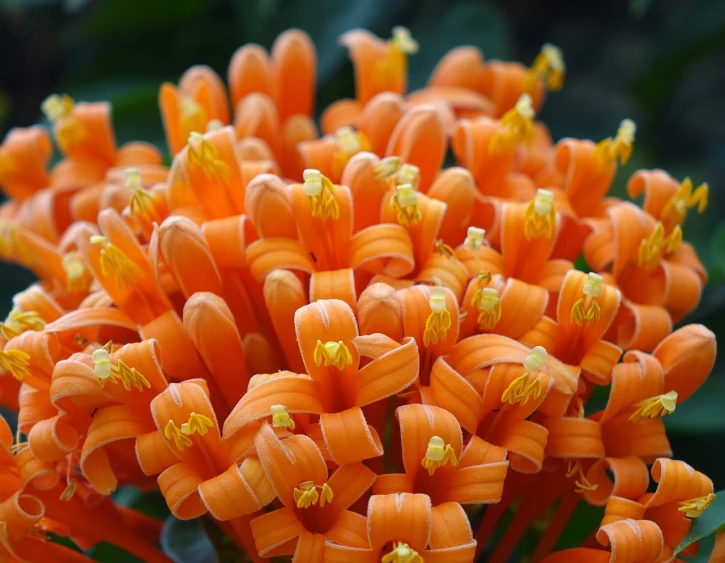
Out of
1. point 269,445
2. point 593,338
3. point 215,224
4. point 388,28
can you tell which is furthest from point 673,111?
point 269,445

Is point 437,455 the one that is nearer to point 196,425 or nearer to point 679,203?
point 196,425

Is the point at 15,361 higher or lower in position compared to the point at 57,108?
lower

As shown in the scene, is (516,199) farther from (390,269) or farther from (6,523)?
(6,523)

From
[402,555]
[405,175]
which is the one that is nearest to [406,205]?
[405,175]

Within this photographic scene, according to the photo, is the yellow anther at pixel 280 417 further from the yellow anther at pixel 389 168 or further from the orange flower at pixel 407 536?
the yellow anther at pixel 389 168

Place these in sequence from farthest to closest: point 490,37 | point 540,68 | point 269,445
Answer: point 490,37 → point 540,68 → point 269,445

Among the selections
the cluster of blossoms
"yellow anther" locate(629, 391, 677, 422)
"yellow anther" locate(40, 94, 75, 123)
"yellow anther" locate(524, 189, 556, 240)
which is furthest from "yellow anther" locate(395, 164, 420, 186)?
"yellow anther" locate(40, 94, 75, 123)

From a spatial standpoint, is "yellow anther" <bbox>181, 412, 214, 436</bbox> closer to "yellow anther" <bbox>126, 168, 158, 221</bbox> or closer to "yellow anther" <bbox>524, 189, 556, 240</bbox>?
"yellow anther" <bbox>126, 168, 158, 221</bbox>
